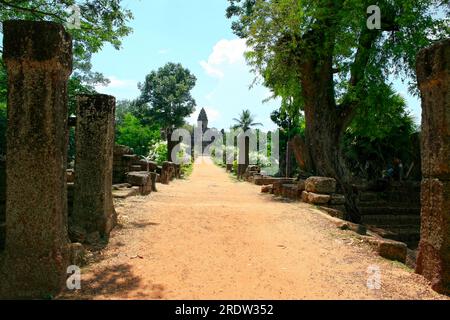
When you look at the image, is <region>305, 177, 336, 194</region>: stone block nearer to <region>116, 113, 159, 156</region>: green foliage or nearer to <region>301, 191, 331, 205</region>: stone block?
<region>301, 191, 331, 205</region>: stone block

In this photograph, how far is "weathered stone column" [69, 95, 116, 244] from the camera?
5.62 m

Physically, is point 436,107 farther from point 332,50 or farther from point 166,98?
point 166,98

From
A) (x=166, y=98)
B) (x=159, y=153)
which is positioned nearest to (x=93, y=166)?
(x=159, y=153)

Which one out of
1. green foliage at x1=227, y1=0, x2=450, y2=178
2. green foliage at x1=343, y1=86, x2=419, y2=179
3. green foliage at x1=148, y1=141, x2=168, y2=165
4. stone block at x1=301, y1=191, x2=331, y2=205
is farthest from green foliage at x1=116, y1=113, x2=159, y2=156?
stone block at x1=301, y1=191, x2=331, y2=205

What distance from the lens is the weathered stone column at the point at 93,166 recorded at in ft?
18.4

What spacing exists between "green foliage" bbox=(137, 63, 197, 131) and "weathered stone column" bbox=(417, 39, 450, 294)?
44.3 m

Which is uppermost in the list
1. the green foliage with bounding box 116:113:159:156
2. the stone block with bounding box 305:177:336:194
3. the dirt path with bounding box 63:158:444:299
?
the green foliage with bounding box 116:113:159:156

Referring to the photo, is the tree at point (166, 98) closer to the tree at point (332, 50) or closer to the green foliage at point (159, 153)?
the green foliage at point (159, 153)

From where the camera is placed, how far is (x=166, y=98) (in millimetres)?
48219

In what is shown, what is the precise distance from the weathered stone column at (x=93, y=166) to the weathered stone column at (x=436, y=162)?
4289 millimetres

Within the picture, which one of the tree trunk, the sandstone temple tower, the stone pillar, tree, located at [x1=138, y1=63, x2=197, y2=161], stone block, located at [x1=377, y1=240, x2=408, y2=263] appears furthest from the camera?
the sandstone temple tower

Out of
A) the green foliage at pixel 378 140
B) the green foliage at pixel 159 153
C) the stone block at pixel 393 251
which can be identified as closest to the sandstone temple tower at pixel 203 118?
the green foliage at pixel 159 153

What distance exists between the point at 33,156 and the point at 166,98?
45585mm
